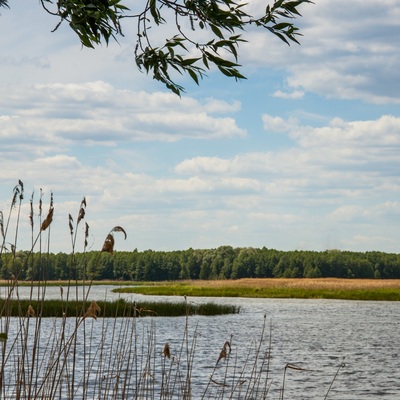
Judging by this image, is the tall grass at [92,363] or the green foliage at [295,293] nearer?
the tall grass at [92,363]

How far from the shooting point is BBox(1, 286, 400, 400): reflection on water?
554 inches

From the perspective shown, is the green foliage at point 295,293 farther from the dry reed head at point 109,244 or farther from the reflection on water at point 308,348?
the dry reed head at point 109,244

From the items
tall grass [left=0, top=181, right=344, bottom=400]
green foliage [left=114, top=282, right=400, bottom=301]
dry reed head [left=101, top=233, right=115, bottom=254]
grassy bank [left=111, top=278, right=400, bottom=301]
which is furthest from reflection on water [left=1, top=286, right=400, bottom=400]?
grassy bank [left=111, top=278, right=400, bottom=301]

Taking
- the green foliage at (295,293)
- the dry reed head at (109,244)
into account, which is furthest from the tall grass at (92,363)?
the green foliage at (295,293)

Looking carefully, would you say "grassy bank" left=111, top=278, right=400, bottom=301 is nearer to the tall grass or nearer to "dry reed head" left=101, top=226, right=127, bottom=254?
the tall grass

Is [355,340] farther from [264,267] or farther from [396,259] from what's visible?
[396,259]

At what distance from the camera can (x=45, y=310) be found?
27.2m

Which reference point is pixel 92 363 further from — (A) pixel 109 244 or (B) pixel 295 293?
(B) pixel 295 293

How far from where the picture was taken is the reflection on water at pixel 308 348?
46.2 ft

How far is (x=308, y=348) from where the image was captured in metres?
22.6

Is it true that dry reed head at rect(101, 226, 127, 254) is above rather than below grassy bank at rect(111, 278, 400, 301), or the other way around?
above

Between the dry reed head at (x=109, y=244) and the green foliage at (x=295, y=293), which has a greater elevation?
the dry reed head at (x=109, y=244)

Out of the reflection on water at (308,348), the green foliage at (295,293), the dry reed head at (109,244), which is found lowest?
the reflection on water at (308,348)

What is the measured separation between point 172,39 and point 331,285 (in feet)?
183
